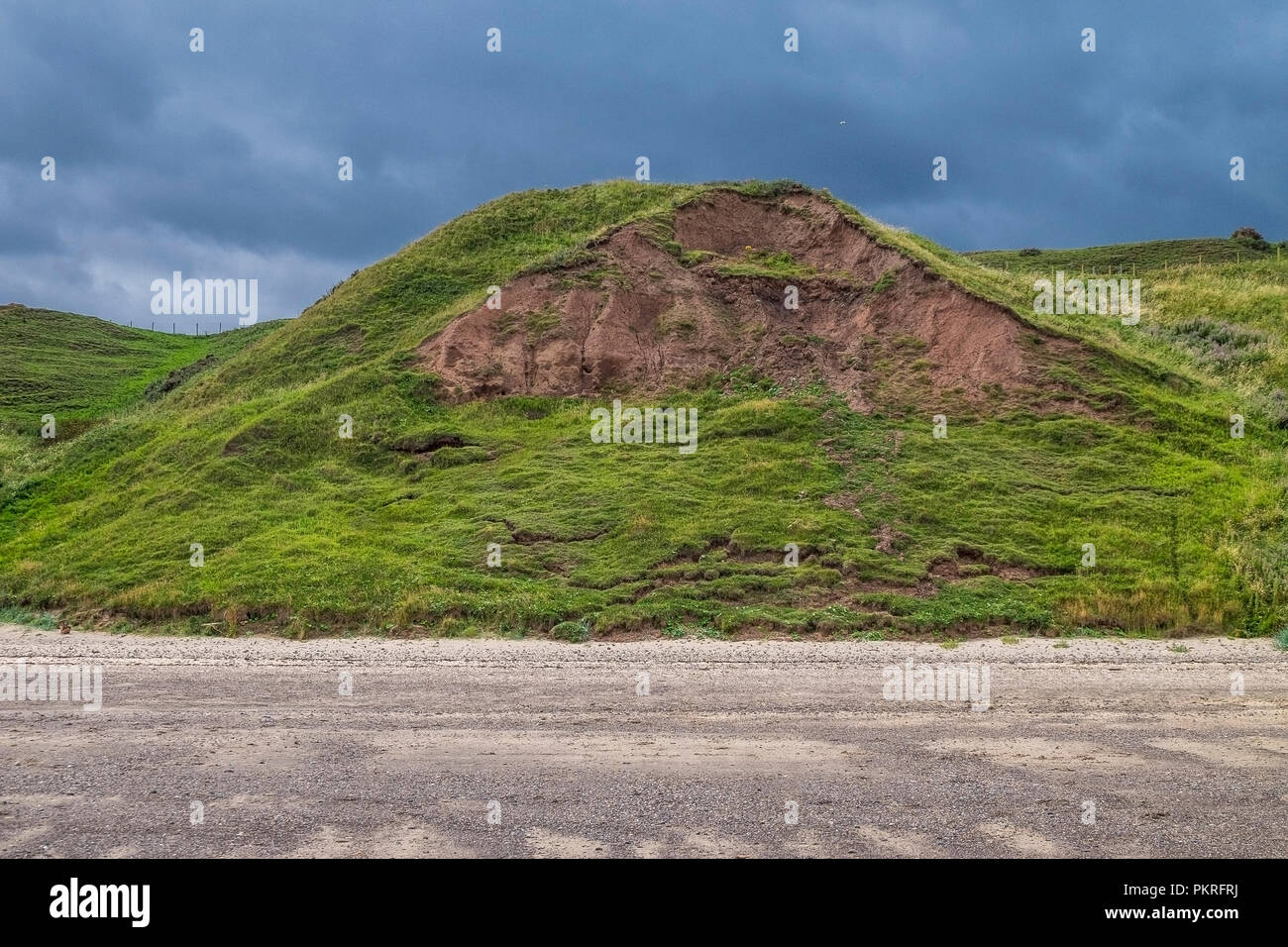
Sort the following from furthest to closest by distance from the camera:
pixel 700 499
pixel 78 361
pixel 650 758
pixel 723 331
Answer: pixel 78 361, pixel 723 331, pixel 700 499, pixel 650 758

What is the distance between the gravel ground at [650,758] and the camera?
907cm

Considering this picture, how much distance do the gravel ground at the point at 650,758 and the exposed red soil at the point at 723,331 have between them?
1789cm

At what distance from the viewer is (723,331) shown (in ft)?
125

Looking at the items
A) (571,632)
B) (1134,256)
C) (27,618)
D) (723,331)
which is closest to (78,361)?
(27,618)

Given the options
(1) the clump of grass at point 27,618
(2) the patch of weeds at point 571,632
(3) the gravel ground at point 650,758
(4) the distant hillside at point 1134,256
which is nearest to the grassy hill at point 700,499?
(2) the patch of weeds at point 571,632

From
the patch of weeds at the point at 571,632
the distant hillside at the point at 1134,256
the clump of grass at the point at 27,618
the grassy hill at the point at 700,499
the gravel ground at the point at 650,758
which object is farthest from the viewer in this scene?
the distant hillside at the point at 1134,256

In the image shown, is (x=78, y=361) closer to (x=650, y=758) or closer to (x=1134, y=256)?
(x=650, y=758)

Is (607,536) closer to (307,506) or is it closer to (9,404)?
(307,506)

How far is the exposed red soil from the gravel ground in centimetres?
1789

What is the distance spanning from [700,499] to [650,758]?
16206 mm

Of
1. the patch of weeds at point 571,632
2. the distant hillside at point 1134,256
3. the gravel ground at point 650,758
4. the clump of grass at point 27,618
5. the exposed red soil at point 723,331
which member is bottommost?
the gravel ground at point 650,758

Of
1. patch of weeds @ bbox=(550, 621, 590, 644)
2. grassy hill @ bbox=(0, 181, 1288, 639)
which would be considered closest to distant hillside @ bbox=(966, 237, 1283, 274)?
grassy hill @ bbox=(0, 181, 1288, 639)

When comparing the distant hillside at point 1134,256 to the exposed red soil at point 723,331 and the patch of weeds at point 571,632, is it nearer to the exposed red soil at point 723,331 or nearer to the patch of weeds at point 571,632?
the exposed red soil at point 723,331

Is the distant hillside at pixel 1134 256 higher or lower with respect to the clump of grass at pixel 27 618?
higher
